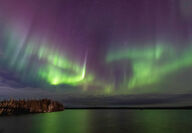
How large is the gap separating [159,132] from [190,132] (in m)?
9.62

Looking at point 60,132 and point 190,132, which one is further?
point 60,132

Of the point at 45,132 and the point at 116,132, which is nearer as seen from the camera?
the point at 116,132

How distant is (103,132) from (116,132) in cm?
428

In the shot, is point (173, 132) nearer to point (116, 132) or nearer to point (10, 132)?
point (116, 132)

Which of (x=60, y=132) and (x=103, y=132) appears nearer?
(x=103, y=132)

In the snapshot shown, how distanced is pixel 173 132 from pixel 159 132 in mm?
4745

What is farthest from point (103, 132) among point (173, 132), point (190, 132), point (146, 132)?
point (190, 132)

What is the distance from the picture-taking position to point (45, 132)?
2430 inches

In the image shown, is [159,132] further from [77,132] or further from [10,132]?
[10,132]

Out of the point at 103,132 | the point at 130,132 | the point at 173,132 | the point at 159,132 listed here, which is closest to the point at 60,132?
the point at 103,132

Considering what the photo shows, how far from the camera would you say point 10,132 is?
194ft

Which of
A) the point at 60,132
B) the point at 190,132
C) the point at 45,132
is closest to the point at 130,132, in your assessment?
the point at 190,132

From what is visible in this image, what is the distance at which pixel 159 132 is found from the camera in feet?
193

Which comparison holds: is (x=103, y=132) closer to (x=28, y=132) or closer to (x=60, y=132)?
(x=60, y=132)
